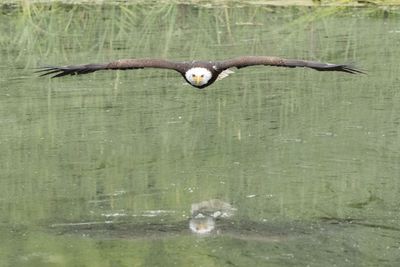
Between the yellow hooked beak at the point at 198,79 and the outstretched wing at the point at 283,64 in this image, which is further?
the yellow hooked beak at the point at 198,79

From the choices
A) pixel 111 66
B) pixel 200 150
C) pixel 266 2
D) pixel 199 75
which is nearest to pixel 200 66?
pixel 199 75

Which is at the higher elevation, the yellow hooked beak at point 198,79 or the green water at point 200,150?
the yellow hooked beak at point 198,79

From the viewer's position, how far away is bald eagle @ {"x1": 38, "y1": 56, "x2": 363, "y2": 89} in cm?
787

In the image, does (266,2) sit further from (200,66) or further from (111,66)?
(111,66)

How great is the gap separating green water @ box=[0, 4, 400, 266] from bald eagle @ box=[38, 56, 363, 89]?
50 centimetres

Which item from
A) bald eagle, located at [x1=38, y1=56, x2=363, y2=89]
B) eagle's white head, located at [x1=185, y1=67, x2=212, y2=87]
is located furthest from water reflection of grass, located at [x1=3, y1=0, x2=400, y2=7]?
eagle's white head, located at [x1=185, y1=67, x2=212, y2=87]

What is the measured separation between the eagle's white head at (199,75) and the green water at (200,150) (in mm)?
455

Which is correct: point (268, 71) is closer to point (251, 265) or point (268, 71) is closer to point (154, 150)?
point (154, 150)

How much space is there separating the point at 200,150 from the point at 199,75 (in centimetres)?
53

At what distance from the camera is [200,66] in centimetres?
858

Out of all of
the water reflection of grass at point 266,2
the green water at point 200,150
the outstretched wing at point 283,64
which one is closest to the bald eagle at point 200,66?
the outstretched wing at point 283,64

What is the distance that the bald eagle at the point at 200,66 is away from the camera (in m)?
7.87

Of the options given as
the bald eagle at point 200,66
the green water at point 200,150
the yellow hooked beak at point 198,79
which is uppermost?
the bald eagle at point 200,66

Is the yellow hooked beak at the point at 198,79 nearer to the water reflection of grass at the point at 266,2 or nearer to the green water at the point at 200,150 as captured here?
the green water at the point at 200,150
